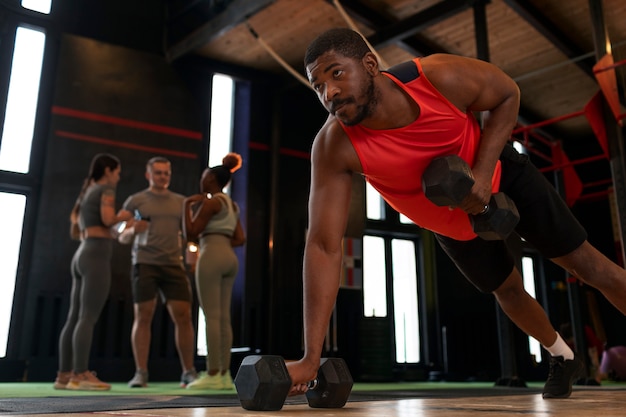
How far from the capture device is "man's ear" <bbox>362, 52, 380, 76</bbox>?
1.25 meters

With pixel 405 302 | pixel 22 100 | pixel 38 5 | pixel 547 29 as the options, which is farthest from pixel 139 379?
pixel 547 29

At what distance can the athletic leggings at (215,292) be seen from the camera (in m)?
2.86

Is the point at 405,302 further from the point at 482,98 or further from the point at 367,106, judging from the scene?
the point at 367,106

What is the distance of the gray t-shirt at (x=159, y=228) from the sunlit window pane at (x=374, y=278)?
11.4 feet

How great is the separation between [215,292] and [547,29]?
3910 mm

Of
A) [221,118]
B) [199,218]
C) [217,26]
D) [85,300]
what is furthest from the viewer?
[221,118]

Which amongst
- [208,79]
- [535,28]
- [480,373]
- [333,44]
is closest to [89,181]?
[333,44]

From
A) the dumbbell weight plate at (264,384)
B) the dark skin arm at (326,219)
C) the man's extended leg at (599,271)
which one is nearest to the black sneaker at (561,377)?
the man's extended leg at (599,271)

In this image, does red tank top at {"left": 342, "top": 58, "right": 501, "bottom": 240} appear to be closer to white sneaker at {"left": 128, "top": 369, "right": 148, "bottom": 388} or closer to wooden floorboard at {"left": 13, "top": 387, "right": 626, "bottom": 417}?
wooden floorboard at {"left": 13, "top": 387, "right": 626, "bottom": 417}

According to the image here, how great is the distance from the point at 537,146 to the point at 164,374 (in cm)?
575

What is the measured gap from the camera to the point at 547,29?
5039 millimetres

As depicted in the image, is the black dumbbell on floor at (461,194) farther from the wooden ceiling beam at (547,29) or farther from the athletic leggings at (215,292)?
the wooden ceiling beam at (547,29)

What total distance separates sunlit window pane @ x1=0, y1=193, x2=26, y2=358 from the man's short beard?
4.29m

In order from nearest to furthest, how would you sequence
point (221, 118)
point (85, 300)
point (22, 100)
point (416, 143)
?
1. point (416, 143)
2. point (85, 300)
3. point (22, 100)
4. point (221, 118)
